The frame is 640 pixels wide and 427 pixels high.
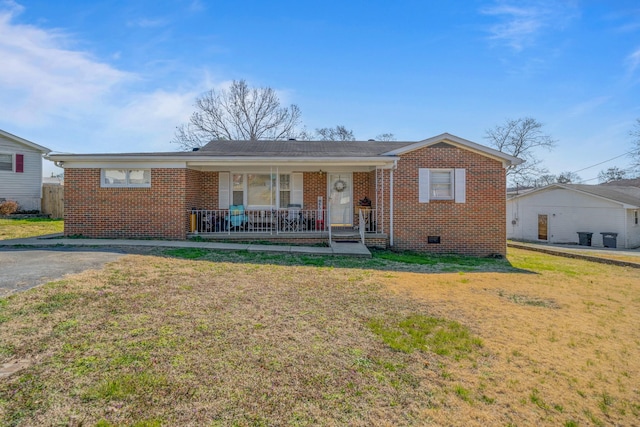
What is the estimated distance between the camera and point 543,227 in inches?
997

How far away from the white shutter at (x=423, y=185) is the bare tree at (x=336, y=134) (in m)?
27.0

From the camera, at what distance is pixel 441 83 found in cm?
1548

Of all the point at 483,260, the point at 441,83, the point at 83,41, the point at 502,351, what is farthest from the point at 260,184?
the point at 502,351

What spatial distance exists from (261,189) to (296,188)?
4.42 feet

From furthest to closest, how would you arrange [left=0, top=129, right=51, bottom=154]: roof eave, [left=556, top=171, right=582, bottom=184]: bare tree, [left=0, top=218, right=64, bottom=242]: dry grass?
1. [left=556, top=171, right=582, bottom=184]: bare tree
2. [left=0, top=129, right=51, bottom=154]: roof eave
3. [left=0, top=218, right=64, bottom=242]: dry grass

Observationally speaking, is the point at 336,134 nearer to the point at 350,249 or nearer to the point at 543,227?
the point at 543,227

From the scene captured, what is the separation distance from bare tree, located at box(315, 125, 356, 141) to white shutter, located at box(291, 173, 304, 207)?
24.9 m

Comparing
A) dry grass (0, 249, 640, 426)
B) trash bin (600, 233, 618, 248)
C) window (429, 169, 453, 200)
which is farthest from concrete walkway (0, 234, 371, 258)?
trash bin (600, 233, 618, 248)

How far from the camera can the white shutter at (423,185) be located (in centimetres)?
1110

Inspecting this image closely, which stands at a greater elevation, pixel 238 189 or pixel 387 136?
pixel 387 136

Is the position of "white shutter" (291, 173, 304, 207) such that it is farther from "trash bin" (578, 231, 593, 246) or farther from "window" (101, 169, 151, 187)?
"trash bin" (578, 231, 593, 246)

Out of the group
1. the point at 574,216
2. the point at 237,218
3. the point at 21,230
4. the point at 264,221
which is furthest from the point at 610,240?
the point at 21,230

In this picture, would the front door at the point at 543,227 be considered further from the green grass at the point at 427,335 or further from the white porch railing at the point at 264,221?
the green grass at the point at 427,335

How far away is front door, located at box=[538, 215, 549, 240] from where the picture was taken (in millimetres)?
25109
